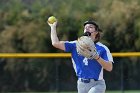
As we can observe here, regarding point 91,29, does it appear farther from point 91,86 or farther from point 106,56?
point 91,86

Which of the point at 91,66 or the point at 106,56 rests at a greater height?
the point at 106,56

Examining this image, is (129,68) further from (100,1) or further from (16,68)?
(100,1)

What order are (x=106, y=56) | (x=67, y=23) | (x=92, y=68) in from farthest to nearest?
1. (x=67, y=23)
2. (x=92, y=68)
3. (x=106, y=56)

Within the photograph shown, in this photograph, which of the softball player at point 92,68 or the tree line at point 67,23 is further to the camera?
the tree line at point 67,23

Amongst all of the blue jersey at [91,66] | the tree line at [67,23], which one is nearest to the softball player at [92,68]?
the blue jersey at [91,66]

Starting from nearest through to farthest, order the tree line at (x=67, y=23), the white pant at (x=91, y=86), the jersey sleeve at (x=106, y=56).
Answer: the jersey sleeve at (x=106, y=56), the white pant at (x=91, y=86), the tree line at (x=67, y=23)

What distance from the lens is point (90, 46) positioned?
5.65 metres

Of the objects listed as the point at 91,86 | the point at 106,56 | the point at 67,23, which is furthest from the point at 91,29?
the point at 67,23

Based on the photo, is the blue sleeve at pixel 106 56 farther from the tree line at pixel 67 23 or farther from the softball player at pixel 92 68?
the tree line at pixel 67 23

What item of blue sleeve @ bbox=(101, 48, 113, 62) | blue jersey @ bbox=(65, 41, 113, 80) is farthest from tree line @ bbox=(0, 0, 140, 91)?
blue sleeve @ bbox=(101, 48, 113, 62)

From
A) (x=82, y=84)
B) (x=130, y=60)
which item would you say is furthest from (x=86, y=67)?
(x=130, y=60)

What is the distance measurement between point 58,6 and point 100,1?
161cm

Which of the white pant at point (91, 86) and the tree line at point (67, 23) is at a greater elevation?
the white pant at point (91, 86)

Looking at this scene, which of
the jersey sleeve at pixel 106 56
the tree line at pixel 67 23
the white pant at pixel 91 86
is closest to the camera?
the jersey sleeve at pixel 106 56
